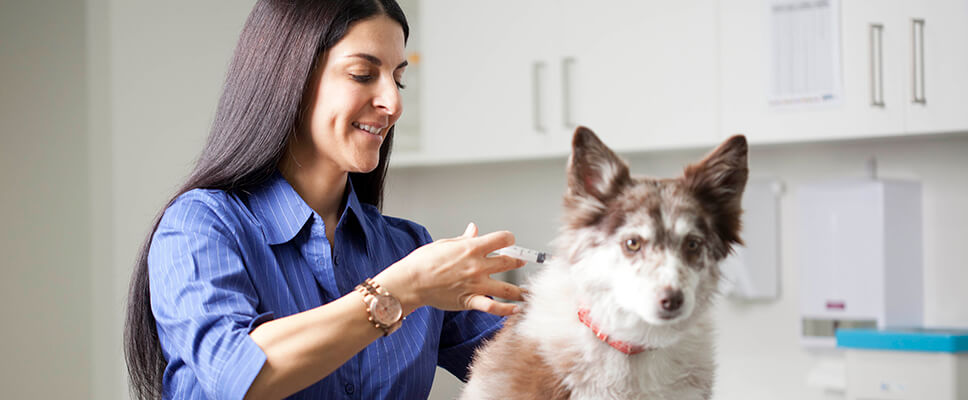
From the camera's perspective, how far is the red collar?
3.06ft

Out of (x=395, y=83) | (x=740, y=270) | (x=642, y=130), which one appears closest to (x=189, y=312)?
(x=395, y=83)

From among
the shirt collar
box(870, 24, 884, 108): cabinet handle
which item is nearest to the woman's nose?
the shirt collar

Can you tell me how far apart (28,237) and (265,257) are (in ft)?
5.43

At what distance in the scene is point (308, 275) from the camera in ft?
4.38

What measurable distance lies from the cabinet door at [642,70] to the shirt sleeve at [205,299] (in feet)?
6.36

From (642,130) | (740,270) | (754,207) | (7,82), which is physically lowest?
(740,270)

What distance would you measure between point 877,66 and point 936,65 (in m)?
0.16

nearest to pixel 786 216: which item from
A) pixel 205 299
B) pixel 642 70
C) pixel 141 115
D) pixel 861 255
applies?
pixel 861 255

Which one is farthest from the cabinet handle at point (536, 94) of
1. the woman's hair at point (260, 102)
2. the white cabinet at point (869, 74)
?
the woman's hair at point (260, 102)

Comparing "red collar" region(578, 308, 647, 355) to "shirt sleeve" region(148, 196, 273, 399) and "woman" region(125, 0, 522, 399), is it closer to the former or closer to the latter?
"woman" region(125, 0, 522, 399)

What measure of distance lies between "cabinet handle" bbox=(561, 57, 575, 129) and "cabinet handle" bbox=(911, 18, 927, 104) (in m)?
1.12

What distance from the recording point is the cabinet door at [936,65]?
93.7 inches

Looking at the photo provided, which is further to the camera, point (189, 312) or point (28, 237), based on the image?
point (28, 237)

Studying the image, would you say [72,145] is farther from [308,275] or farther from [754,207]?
[754,207]
